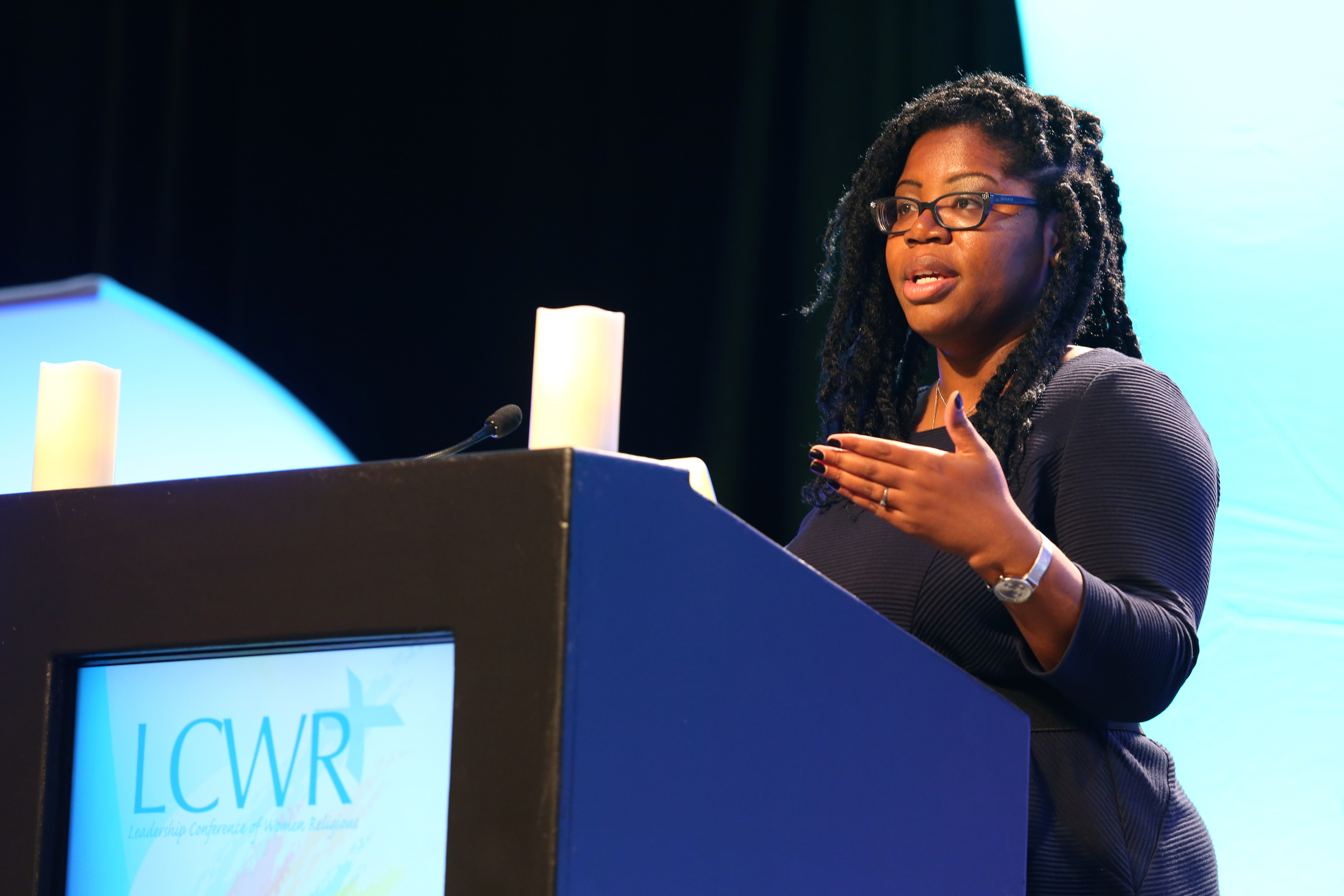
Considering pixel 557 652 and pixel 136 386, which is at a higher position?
pixel 136 386

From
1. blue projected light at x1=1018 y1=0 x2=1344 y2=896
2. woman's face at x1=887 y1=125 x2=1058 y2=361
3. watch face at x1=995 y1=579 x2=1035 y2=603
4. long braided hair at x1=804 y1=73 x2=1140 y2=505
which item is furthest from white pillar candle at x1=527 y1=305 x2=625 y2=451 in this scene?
blue projected light at x1=1018 y1=0 x2=1344 y2=896

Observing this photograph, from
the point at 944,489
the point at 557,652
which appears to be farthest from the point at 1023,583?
the point at 557,652

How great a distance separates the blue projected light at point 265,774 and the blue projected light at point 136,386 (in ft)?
5.12

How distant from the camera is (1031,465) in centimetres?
113

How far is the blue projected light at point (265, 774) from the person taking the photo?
63 cm

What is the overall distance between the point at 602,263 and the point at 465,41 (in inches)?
29.5

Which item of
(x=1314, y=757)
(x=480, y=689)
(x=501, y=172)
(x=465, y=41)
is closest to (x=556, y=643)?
(x=480, y=689)

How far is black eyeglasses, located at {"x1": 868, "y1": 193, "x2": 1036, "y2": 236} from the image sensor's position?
1.35 meters

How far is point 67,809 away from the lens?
28.5 inches

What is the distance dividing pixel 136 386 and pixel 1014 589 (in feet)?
6.58

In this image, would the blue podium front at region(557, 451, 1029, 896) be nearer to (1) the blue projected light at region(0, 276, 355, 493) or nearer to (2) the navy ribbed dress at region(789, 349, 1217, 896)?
(2) the navy ribbed dress at region(789, 349, 1217, 896)

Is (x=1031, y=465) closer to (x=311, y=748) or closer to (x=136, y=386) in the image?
(x=311, y=748)

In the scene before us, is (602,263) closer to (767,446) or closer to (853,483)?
(767,446)

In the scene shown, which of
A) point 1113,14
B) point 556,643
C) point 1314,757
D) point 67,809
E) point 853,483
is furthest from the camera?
point 1113,14
